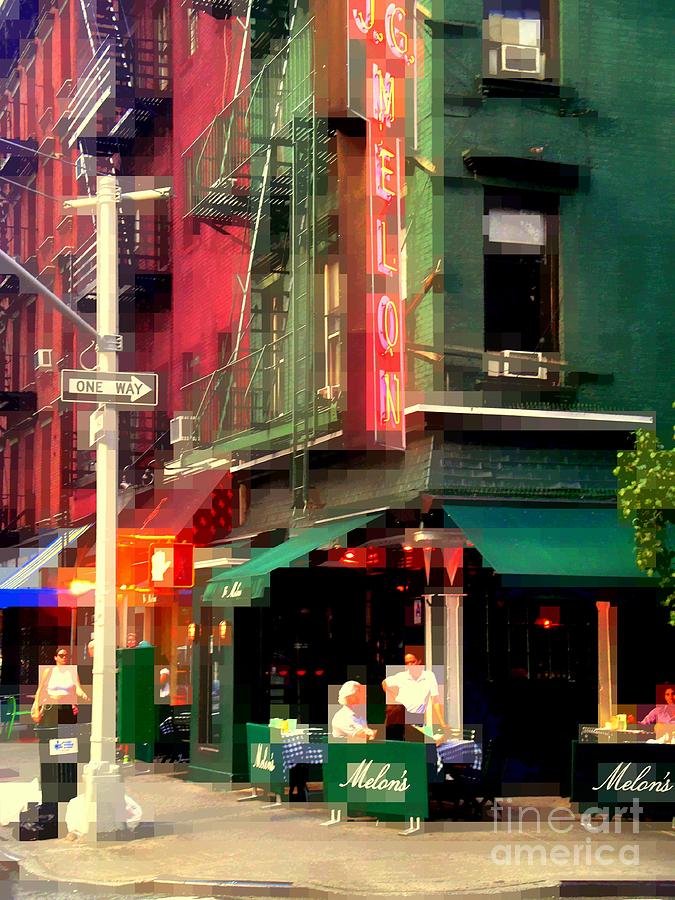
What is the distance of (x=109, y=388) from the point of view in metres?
16.4

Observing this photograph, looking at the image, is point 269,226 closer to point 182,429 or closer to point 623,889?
point 182,429

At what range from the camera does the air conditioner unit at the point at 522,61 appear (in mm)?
19578

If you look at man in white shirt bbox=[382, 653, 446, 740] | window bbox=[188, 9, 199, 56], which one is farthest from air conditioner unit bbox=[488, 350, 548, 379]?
window bbox=[188, 9, 199, 56]

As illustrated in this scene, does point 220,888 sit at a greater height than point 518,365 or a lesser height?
lesser

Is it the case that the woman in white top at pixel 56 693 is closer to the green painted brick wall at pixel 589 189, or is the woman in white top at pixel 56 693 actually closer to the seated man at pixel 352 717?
the seated man at pixel 352 717

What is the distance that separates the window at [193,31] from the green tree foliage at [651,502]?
15691 millimetres

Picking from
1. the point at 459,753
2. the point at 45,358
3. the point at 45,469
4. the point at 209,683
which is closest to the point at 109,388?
the point at 459,753

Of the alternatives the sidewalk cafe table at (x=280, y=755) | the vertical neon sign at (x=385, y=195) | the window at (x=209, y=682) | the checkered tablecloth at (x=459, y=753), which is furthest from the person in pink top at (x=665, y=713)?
the window at (x=209, y=682)

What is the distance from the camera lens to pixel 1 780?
22203mm

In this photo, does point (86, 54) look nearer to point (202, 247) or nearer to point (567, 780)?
point (202, 247)

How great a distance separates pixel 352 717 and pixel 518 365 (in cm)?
507

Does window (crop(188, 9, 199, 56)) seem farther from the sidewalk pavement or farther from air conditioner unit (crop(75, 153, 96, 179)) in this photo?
the sidewalk pavement

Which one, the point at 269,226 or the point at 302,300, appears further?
the point at 269,226

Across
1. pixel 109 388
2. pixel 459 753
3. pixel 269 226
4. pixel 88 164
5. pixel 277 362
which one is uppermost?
pixel 88 164
